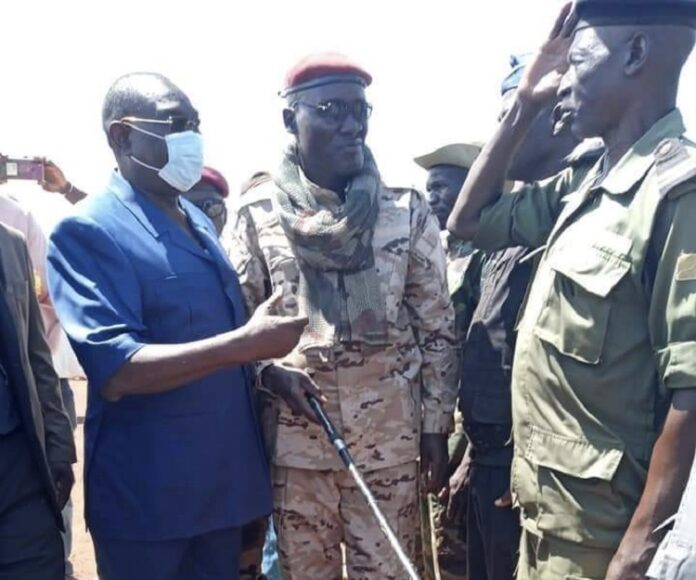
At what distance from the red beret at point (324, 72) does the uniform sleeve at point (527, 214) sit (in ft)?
2.62

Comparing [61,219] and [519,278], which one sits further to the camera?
[519,278]

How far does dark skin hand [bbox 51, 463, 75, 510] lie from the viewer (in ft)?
10.2

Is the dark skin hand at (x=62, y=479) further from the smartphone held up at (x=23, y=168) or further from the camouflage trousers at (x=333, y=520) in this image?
the smartphone held up at (x=23, y=168)

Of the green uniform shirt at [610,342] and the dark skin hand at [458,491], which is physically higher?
the green uniform shirt at [610,342]

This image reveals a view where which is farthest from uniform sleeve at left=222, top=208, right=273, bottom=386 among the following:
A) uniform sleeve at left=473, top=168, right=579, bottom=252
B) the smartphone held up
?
the smartphone held up

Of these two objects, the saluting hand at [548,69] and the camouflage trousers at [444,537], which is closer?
the saluting hand at [548,69]

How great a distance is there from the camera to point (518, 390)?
245 centimetres

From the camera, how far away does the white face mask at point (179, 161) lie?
293cm

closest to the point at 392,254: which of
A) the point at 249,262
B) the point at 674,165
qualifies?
the point at 249,262

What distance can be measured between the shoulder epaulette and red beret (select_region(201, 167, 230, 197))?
3.17 meters

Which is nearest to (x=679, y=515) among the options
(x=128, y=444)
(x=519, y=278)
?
(x=519, y=278)

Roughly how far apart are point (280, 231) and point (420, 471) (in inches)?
43.6

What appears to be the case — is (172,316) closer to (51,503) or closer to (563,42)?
(51,503)

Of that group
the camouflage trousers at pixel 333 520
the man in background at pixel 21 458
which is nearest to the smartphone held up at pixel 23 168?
the man in background at pixel 21 458
